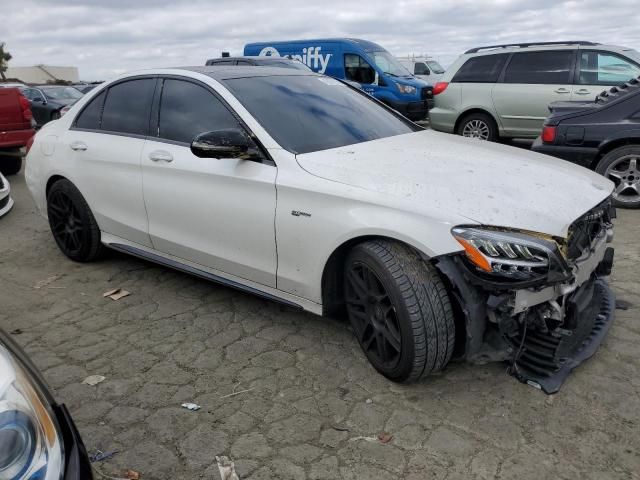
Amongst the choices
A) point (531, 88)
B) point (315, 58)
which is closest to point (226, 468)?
point (531, 88)

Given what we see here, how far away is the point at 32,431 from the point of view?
4.78 ft

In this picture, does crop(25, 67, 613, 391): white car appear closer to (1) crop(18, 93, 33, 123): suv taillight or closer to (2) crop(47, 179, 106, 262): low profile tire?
(2) crop(47, 179, 106, 262): low profile tire

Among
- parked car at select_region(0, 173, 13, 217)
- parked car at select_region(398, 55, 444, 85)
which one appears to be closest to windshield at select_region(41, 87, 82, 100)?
parked car at select_region(398, 55, 444, 85)

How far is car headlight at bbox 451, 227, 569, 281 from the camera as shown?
2.46m

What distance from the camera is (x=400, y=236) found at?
8.66ft

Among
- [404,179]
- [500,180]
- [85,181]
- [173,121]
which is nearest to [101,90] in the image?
[85,181]

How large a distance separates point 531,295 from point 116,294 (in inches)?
119

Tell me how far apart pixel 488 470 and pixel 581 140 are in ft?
14.8

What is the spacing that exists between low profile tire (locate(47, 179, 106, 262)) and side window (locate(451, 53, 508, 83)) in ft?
23.2

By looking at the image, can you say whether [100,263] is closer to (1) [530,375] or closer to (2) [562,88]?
(1) [530,375]

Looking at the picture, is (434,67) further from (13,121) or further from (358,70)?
(13,121)

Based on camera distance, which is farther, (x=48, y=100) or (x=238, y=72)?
(x=48, y=100)

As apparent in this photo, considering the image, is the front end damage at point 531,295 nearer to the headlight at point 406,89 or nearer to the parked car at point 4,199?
the parked car at point 4,199

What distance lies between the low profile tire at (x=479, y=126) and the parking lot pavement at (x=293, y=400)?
5809 mm
